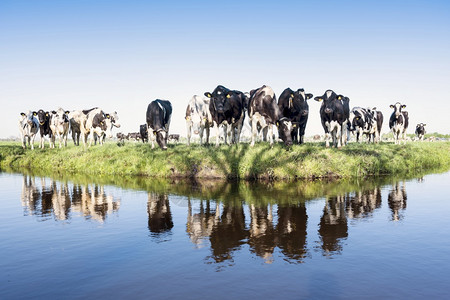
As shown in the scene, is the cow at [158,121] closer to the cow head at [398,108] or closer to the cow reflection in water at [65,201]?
the cow reflection in water at [65,201]

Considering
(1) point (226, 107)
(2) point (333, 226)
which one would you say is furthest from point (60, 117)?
(2) point (333, 226)

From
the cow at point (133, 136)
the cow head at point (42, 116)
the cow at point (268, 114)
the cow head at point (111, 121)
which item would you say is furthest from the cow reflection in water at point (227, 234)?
the cow at point (133, 136)

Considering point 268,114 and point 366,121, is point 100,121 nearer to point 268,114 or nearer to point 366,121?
point 268,114

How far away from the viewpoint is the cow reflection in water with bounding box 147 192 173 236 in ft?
32.0

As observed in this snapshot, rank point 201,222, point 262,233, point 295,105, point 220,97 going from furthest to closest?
point 295,105 → point 220,97 → point 201,222 → point 262,233

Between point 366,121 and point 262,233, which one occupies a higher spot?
point 366,121

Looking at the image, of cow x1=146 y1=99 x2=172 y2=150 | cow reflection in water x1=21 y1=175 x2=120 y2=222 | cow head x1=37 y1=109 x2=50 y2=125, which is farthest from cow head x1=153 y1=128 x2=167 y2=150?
cow head x1=37 y1=109 x2=50 y2=125

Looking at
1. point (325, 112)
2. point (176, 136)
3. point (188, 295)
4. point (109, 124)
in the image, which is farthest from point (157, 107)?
point (176, 136)

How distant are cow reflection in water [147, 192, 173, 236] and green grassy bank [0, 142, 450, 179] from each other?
514 centimetres

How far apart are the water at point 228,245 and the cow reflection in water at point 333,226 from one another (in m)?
0.03

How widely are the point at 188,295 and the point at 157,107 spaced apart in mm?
19291

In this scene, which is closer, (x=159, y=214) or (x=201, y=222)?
(x=201, y=222)

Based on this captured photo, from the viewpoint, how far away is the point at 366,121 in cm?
3206

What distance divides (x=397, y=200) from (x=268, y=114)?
9.82m
